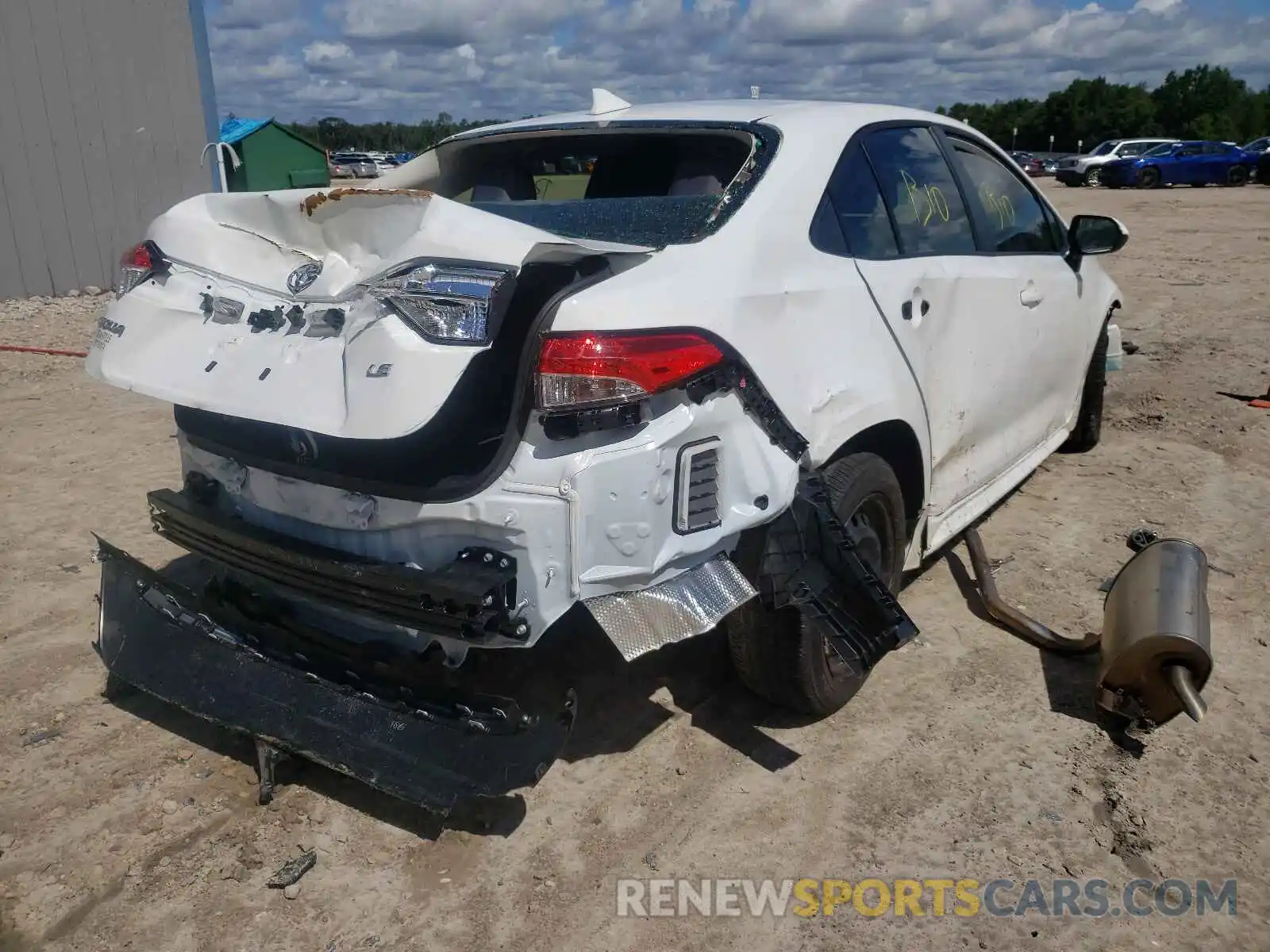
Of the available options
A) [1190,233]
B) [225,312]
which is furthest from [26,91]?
[1190,233]

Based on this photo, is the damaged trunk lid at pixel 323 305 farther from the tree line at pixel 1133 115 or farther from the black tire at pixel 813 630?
the tree line at pixel 1133 115

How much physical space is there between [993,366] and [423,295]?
244 centimetres

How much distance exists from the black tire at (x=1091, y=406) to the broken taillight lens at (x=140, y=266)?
4.32 meters

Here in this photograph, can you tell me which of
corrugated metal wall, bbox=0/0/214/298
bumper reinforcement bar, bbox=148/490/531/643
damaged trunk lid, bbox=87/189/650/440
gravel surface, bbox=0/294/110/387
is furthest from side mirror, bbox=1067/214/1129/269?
corrugated metal wall, bbox=0/0/214/298

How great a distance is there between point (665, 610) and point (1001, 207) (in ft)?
8.47

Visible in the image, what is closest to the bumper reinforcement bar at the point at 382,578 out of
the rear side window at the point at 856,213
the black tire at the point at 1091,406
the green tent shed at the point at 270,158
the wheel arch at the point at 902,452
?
the wheel arch at the point at 902,452

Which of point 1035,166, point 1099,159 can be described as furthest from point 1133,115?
point 1099,159

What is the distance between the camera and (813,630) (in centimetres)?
287

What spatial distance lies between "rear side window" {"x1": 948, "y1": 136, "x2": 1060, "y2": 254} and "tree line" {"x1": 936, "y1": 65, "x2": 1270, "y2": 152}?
51934 millimetres

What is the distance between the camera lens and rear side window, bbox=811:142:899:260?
2.96 m

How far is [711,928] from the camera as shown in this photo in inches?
92.7

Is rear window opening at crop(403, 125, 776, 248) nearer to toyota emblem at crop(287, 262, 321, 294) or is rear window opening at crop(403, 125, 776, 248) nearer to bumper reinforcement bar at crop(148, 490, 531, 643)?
toyota emblem at crop(287, 262, 321, 294)

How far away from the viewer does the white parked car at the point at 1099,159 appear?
2894 centimetres

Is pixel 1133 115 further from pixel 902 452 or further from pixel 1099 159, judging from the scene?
pixel 902 452
